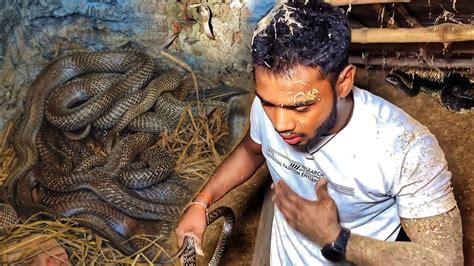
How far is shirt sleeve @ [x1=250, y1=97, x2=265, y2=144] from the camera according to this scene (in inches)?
70.8

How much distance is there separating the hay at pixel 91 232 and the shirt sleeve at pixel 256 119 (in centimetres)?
178

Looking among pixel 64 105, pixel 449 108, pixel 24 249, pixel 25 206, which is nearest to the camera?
pixel 449 108

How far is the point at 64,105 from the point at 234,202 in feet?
6.31

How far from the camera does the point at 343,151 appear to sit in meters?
1.59

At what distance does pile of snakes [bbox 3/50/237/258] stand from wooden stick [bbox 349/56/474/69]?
1222 millimetres

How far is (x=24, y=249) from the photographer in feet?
10.5

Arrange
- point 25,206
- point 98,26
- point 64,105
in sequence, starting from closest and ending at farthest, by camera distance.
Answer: point 25,206 → point 98,26 → point 64,105

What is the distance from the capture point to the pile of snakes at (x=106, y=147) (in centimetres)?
370

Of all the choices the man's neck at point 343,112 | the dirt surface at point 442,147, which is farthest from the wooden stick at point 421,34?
the man's neck at point 343,112

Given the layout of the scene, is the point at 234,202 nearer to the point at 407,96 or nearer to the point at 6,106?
the point at 407,96

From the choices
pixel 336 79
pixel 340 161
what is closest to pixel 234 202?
pixel 340 161

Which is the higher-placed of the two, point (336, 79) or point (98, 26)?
point (336, 79)

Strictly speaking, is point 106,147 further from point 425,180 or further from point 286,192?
point 425,180

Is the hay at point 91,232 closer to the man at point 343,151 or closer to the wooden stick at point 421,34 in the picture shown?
the wooden stick at point 421,34
